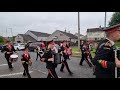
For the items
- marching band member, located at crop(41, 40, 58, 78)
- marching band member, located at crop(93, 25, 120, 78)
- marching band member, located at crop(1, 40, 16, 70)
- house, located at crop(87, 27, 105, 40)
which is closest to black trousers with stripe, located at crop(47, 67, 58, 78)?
marching band member, located at crop(41, 40, 58, 78)

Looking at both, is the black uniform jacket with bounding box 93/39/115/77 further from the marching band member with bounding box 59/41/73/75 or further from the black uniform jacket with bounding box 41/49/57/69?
the marching band member with bounding box 59/41/73/75

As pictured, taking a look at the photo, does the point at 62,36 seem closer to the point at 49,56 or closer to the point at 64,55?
the point at 49,56

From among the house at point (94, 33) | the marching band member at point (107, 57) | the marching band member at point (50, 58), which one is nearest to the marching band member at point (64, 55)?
the marching band member at point (50, 58)

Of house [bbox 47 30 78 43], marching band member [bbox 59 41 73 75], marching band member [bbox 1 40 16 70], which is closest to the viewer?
house [bbox 47 30 78 43]

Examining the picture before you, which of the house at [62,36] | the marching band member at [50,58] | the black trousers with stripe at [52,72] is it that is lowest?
the black trousers with stripe at [52,72]

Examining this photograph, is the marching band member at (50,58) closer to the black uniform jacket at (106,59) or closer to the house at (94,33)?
the house at (94,33)

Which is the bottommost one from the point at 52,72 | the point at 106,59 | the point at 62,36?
the point at 52,72

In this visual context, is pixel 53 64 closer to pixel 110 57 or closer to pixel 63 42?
pixel 63 42

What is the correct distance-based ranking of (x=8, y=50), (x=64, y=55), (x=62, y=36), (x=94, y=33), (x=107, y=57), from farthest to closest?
(x=8, y=50), (x=64, y=55), (x=62, y=36), (x=94, y=33), (x=107, y=57)

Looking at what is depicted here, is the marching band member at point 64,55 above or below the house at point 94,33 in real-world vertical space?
below

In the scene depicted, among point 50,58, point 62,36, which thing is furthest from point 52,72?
point 62,36

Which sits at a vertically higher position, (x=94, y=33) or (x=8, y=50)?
(x=94, y=33)
